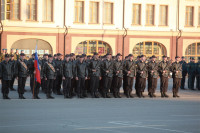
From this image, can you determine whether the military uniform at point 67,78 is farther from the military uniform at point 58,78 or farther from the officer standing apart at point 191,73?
the officer standing apart at point 191,73

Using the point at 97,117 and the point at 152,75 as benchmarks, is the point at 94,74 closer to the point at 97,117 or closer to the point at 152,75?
the point at 152,75

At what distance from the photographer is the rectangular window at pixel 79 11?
38.9 meters

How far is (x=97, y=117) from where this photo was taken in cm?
1323

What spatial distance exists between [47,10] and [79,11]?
3.21 meters

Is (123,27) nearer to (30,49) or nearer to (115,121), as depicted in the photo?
(30,49)

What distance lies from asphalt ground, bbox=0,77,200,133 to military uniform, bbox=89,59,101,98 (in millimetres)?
2423

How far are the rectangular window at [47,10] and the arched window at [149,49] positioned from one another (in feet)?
31.0

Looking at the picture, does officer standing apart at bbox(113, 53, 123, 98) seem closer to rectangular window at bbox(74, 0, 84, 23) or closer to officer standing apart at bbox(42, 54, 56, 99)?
officer standing apart at bbox(42, 54, 56, 99)

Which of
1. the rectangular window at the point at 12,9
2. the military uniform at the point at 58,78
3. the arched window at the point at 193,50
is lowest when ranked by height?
the military uniform at the point at 58,78

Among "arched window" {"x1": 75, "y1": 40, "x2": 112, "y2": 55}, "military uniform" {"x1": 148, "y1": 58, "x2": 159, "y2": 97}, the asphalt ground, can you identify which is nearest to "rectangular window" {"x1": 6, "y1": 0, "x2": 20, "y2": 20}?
"arched window" {"x1": 75, "y1": 40, "x2": 112, "y2": 55}

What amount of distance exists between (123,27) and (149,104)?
78.9 feet

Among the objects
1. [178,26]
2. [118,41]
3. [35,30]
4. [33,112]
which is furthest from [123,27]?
[33,112]

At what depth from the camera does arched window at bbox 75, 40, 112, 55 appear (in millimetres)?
39619

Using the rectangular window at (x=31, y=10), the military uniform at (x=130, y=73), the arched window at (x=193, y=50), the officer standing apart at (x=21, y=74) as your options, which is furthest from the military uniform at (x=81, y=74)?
the arched window at (x=193, y=50)
